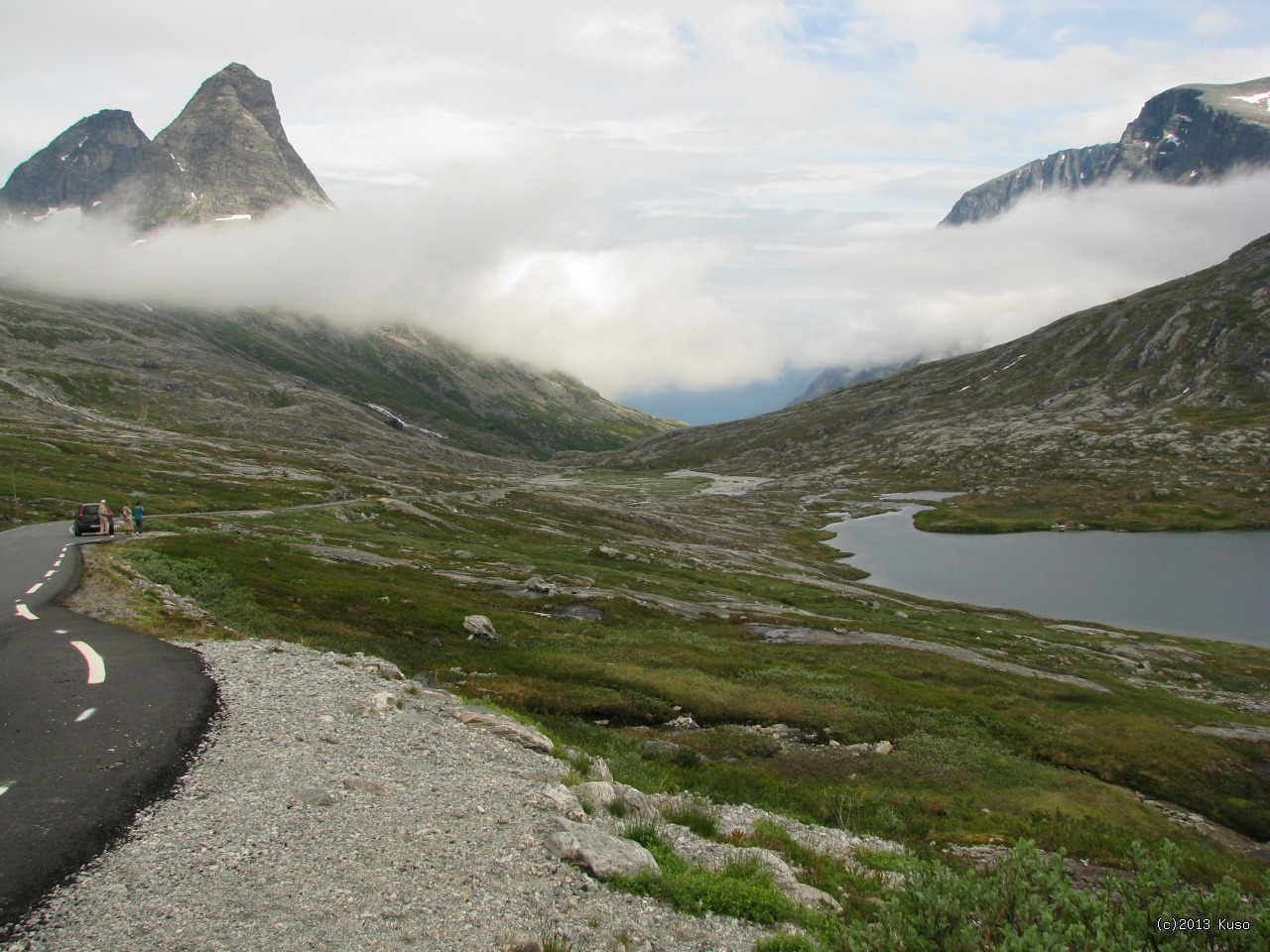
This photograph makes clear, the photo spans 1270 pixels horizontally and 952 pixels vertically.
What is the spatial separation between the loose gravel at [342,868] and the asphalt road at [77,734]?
0.67 metres

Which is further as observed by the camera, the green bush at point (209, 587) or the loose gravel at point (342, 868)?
the green bush at point (209, 587)

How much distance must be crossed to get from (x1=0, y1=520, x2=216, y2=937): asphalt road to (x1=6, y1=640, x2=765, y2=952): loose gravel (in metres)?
0.67

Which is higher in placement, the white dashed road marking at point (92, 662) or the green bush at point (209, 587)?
the white dashed road marking at point (92, 662)

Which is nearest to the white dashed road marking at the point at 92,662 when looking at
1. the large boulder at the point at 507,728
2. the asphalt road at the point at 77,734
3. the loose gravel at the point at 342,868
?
the asphalt road at the point at 77,734

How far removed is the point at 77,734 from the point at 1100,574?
545 feet

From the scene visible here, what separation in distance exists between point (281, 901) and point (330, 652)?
791 inches

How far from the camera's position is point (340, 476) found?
172 metres

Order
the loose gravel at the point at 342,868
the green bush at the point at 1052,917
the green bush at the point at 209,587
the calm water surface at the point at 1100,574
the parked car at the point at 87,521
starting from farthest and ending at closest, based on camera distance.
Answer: the calm water surface at the point at 1100,574 < the parked car at the point at 87,521 < the green bush at the point at 209,587 < the loose gravel at the point at 342,868 < the green bush at the point at 1052,917

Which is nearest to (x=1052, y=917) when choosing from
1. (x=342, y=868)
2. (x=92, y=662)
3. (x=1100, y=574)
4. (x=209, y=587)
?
(x=342, y=868)

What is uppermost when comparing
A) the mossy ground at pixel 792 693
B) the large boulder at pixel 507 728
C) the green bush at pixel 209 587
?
the green bush at pixel 209 587

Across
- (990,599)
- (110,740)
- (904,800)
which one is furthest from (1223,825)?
(990,599)

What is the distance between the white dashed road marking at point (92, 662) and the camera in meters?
21.8

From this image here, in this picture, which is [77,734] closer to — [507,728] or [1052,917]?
[507,728]

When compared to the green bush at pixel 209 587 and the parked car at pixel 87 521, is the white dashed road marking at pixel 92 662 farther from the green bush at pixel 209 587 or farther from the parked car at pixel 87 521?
the parked car at pixel 87 521
